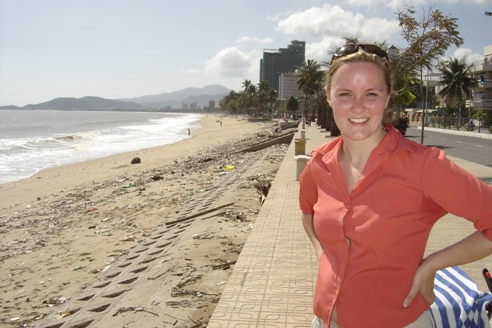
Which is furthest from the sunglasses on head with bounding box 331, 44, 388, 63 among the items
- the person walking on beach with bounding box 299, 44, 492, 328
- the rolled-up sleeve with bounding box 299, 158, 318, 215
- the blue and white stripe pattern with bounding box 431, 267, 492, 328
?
the blue and white stripe pattern with bounding box 431, 267, 492, 328

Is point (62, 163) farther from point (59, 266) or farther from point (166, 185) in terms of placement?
point (59, 266)

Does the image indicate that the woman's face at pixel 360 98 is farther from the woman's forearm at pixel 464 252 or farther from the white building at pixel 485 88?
the white building at pixel 485 88

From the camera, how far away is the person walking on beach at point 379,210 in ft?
4.72

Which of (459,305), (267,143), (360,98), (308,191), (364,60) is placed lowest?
(267,143)

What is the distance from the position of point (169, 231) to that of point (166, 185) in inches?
249

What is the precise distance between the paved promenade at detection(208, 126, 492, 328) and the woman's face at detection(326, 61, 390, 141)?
2.50 metres

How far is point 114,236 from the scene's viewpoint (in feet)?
30.2

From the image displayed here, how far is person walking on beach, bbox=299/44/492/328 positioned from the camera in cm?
144

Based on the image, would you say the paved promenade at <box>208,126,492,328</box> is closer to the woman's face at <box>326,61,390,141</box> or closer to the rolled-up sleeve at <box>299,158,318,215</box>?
the rolled-up sleeve at <box>299,158,318,215</box>

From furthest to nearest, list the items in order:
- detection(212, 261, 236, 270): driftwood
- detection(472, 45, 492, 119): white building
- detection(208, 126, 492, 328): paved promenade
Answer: detection(472, 45, 492, 119): white building
detection(212, 261, 236, 270): driftwood
detection(208, 126, 492, 328): paved promenade

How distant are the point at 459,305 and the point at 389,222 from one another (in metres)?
0.78

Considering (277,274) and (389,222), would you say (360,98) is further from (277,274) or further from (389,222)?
(277,274)

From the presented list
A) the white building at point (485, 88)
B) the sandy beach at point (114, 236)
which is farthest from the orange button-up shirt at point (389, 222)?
the white building at point (485, 88)

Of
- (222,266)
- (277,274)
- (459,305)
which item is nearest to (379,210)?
(459,305)
